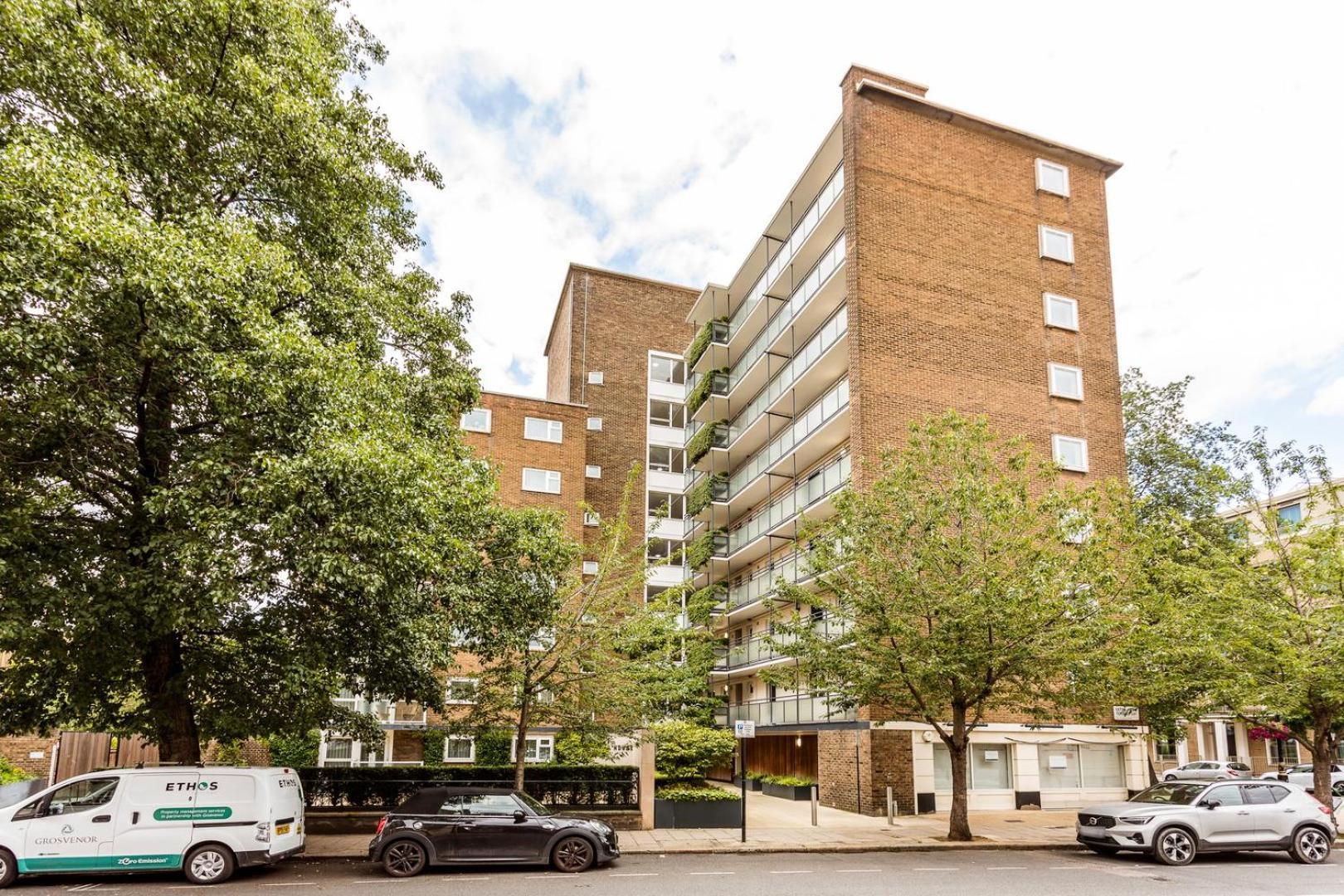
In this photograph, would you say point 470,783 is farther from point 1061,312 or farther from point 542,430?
point 1061,312

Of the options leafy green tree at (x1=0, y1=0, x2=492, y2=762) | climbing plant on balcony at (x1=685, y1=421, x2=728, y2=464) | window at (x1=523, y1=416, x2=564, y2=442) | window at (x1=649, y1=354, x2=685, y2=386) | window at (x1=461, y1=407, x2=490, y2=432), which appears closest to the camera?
leafy green tree at (x1=0, y1=0, x2=492, y2=762)

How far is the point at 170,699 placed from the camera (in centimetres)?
1480

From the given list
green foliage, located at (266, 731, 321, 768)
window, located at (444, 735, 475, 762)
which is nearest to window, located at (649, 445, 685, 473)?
window, located at (444, 735, 475, 762)

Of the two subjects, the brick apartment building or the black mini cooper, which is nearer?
the black mini cooper

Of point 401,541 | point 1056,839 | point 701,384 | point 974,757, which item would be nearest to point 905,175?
point 701,384

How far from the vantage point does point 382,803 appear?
18.5 m

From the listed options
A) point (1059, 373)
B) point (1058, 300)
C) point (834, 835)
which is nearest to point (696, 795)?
point (834, 835)

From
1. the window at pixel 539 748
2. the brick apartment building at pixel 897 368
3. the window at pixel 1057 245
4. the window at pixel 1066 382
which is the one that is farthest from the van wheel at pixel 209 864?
the window at pixel 1057 245

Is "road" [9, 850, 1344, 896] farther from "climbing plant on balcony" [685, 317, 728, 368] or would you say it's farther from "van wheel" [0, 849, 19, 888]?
"climbing plant on balcony" [685, 317, 728, 368]

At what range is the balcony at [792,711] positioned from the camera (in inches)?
950

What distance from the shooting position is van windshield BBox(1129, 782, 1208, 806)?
53.4 feet

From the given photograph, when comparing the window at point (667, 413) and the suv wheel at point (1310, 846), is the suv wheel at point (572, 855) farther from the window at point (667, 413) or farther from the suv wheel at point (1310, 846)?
the window at point (667, 413)

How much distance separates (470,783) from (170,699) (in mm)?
5913

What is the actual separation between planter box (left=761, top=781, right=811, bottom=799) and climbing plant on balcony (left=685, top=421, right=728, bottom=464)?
14.9 meters
